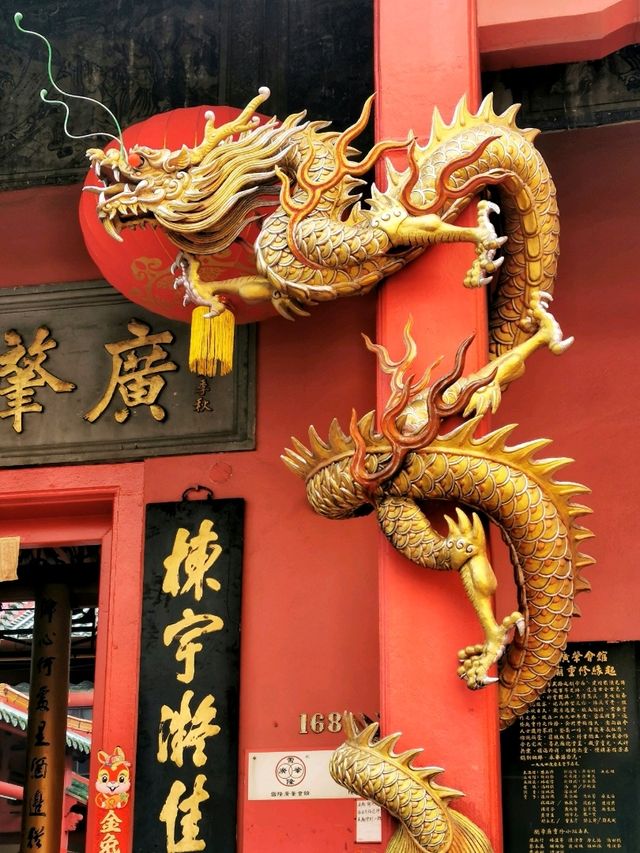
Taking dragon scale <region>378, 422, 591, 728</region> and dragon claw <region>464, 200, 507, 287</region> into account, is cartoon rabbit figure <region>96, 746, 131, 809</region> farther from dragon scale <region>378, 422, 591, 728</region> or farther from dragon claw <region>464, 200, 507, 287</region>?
dragon claw <region>464, 200, 507, 287</region>

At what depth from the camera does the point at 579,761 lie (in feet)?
15.5

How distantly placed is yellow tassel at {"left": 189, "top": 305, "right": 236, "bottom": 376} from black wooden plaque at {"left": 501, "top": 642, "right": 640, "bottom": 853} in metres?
1.63

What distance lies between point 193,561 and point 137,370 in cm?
83

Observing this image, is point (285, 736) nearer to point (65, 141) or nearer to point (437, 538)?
point (437, 538)

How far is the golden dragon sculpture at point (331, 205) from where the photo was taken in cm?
392

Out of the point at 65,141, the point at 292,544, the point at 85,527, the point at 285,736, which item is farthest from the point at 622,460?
the point at 65,141

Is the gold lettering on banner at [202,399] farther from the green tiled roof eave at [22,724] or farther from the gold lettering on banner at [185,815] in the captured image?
the green tiled roof eave at [22,724]

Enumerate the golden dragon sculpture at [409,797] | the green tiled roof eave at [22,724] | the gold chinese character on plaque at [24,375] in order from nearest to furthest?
the golden dragon sculpture at [409,797] → the gold chinese character on plaque at [24,375] → the green tiled roof eave at [22,724]

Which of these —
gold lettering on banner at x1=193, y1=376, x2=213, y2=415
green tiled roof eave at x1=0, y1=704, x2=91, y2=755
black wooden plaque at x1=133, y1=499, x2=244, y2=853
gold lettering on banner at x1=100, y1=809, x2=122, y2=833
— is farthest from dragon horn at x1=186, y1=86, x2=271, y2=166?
green tiled roof eave at x1=0, y1=704, x2=91, y2=755

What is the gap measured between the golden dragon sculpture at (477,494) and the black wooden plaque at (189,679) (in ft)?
4.13

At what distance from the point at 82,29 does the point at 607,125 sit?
7.39 feet

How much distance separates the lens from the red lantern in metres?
4.72

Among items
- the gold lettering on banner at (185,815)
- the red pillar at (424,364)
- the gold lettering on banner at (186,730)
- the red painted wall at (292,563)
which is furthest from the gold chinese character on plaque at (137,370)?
the red pillar at (424,364)

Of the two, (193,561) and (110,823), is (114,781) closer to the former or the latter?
(110,823)
